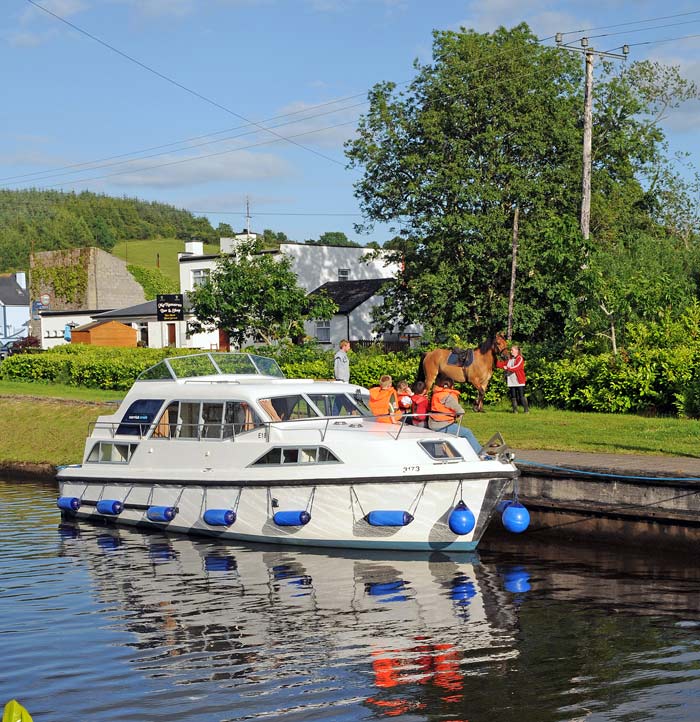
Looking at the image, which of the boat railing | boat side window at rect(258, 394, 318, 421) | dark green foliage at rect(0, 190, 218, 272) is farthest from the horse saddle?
dark green foliage at rect(0, 190, 218, 272)

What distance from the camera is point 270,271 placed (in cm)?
4253

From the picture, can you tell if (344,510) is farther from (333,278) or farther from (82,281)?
(82,281)

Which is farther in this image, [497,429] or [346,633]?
[497,429]

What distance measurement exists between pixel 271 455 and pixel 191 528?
2562 mm

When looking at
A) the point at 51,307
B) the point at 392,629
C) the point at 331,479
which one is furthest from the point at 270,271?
the point at 51,307

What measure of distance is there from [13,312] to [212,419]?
89.6 m

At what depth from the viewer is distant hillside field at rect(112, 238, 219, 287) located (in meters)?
150

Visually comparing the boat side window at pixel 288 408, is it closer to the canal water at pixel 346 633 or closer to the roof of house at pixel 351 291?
the canal water at pixel 346 633

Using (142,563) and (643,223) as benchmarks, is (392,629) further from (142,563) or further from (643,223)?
Result: (643,223)

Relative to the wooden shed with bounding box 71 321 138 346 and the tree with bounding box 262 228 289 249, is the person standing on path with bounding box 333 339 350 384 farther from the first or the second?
the wooden shed with bounding box 71 321 138 346

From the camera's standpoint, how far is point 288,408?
1917cm

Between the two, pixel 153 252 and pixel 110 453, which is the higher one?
pixel 153 252

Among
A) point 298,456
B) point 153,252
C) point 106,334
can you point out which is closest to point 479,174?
point 298,456

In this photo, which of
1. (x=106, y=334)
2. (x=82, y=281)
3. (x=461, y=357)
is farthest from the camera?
(x=82, y=281)
